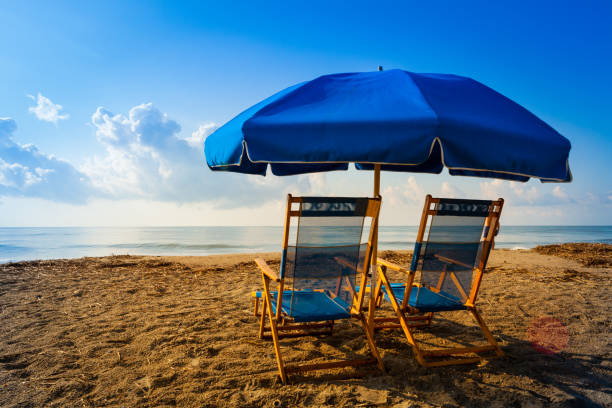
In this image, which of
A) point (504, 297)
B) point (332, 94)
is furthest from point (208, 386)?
point (504, 297)

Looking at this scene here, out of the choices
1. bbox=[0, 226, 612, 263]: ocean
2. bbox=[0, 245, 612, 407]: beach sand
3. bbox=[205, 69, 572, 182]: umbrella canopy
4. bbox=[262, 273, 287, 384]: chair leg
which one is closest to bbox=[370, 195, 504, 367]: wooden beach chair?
bbox=[0, 245, 612, 407]: beach sand

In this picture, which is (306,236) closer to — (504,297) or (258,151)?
(258,151)

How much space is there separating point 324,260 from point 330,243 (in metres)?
0.15

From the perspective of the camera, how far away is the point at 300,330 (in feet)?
11.6

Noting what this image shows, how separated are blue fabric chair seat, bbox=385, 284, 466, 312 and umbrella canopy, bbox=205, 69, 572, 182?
4.01 feet

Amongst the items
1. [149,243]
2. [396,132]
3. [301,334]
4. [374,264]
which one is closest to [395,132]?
[396,132]

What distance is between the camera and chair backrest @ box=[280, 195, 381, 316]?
2.61 meters

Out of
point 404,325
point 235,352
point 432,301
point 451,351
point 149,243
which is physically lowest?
point 149,243

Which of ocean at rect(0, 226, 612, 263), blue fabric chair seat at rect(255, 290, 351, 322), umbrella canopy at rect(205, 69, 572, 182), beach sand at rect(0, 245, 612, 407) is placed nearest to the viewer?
umbrella canopy at rect(205, 69, 572, 182)

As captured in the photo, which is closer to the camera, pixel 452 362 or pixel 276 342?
pixel 276 342

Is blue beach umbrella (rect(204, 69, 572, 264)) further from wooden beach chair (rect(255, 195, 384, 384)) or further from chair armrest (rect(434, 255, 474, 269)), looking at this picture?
chair armrest (rect(434, 255, 474, 269))

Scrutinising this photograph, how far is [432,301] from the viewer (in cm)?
299

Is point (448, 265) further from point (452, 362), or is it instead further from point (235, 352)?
point (235, 352)

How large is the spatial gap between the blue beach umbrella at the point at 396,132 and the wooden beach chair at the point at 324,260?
462mm
